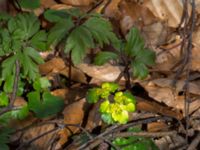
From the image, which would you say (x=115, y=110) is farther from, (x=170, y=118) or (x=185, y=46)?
(x=185, y=46)

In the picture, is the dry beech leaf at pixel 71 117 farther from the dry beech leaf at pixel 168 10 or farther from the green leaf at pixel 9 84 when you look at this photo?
the dry beech leaf at pixel 168 10

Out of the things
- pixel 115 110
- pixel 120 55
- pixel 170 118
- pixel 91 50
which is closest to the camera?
pixel 115 110

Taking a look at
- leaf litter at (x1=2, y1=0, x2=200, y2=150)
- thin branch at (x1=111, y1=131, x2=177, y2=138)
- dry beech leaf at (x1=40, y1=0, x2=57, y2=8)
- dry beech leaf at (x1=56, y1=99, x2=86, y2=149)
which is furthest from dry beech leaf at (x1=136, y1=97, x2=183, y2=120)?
dry beech leaf at (x1=40, y1=0, x2=57, y2=8)

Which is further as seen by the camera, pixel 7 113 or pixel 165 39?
pixel 165 39

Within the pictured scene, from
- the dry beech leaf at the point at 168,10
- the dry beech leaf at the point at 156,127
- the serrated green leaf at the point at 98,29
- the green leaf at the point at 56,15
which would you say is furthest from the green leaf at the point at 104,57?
the dry beech leaf at the point at 168,10

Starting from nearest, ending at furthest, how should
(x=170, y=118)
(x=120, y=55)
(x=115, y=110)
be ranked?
(x=115, y=110)
(x=170, y=118)
(x=120, y=55)

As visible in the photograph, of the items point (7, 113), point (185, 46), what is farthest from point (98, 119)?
point (185, 46)

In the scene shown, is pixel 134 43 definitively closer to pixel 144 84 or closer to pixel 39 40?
pixel 144 84
